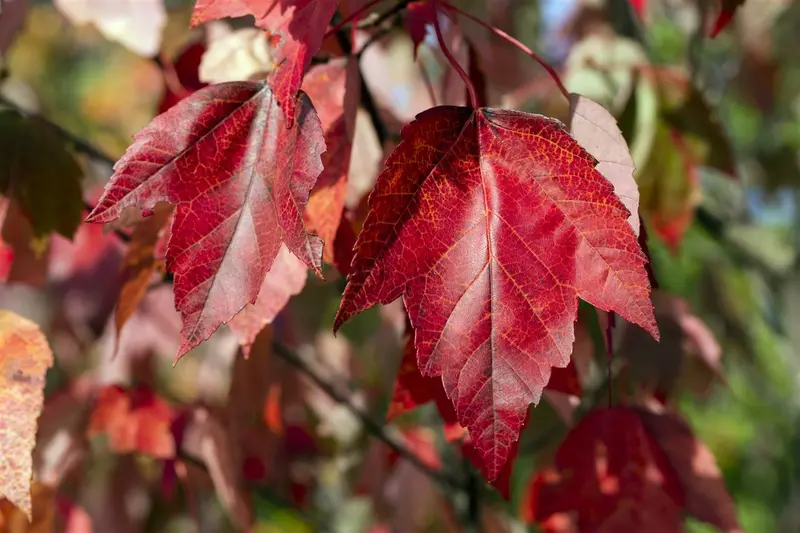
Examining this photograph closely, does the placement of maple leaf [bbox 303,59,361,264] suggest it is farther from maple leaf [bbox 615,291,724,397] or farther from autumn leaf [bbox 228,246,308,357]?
maple leaf [bbox 615,291,724,397]

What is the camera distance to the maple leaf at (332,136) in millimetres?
684

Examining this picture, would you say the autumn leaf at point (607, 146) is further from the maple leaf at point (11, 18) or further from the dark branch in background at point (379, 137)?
the maple leaf at point (11, 18)

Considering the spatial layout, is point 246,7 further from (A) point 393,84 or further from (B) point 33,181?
(A) point 393,84

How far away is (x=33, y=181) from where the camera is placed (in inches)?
37.3

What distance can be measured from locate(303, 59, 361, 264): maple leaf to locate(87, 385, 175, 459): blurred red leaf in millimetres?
523

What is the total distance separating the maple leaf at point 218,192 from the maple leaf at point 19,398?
18 centimetres

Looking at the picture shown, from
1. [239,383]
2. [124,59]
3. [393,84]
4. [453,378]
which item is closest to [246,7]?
[453,378]

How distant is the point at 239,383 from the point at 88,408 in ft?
0.71

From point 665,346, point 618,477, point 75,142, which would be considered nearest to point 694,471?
point 618,477

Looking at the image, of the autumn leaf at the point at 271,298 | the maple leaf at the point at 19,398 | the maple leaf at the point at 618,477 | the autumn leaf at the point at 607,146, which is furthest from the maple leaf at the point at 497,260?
the maple leaf at the point at 618,477

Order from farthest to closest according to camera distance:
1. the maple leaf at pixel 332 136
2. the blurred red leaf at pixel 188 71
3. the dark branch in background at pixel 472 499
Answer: the dark branch in background at pixel 472 499 → the blurred red leaf at pixel 188 71 → the maple leaf at pixel 332 136

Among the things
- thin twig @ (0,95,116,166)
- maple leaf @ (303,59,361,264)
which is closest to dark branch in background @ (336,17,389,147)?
maple leaf @ (303,59,361,264)

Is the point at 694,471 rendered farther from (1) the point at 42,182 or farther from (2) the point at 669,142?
(1) the point at 42,182

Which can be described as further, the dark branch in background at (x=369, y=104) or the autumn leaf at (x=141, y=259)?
the dark branch in background at (x=369, y=104)
